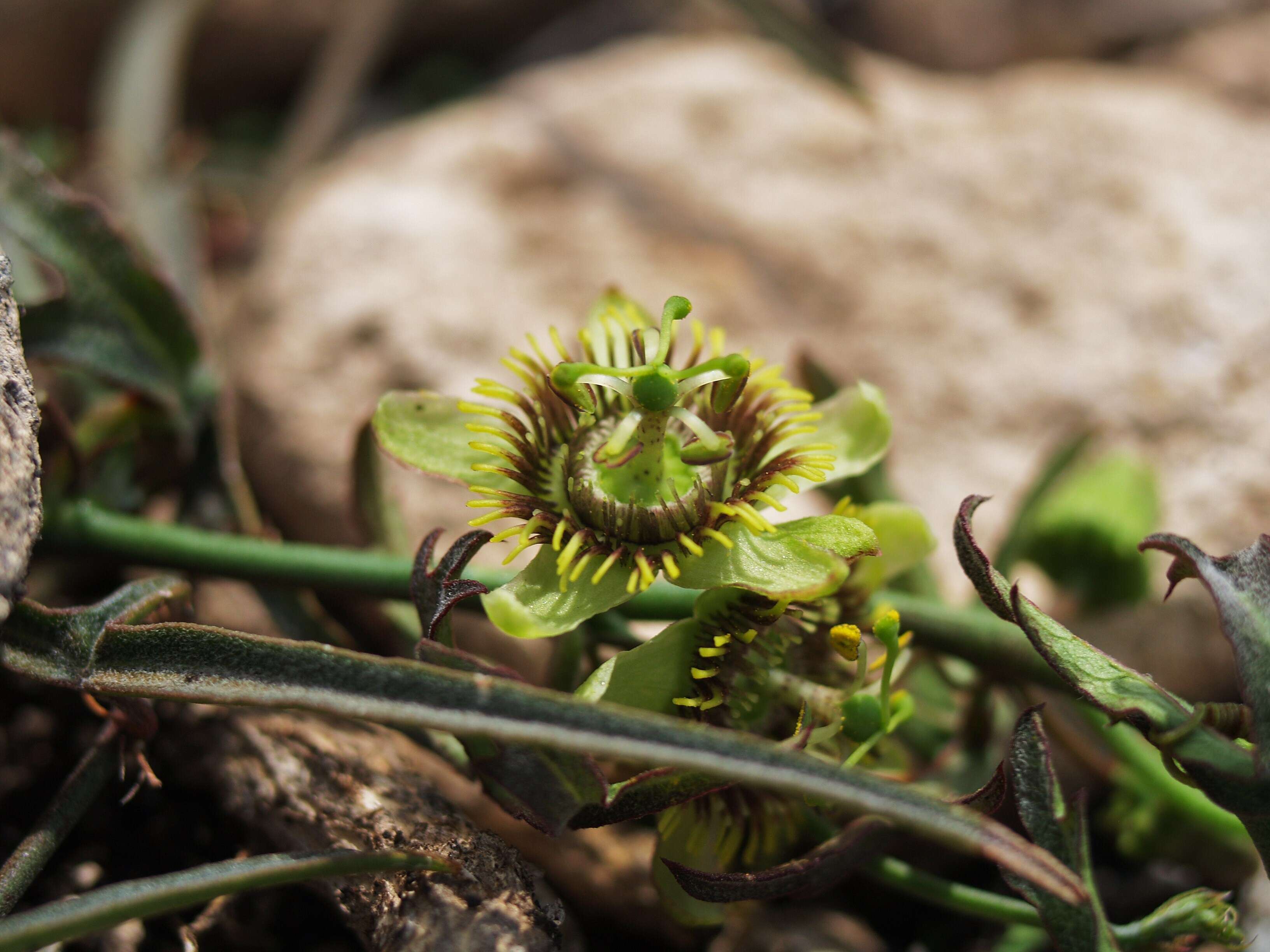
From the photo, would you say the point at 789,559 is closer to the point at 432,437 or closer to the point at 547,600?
the point at 547,600

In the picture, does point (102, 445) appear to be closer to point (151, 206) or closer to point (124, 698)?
point (124, 698)

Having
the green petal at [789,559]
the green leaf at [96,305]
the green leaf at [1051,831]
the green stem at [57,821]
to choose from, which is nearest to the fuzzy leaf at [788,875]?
the green leaf at [1051,831]

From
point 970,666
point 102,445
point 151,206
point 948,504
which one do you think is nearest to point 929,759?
point 970,666

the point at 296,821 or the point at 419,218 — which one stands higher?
the point at 419,218

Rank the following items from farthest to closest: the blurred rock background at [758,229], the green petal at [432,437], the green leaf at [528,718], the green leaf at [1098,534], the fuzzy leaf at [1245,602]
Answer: the blurred rock background at [758,229] → the green leaf at [1098,534] → the green petal at [432,437] → the fuzzy leaf at [1245,602] → the green leaf at [528,718]

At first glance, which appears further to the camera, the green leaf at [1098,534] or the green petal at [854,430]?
the green leaf at [1098,534]

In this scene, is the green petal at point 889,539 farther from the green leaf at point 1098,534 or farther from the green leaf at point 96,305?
the green leaf at point 96,305

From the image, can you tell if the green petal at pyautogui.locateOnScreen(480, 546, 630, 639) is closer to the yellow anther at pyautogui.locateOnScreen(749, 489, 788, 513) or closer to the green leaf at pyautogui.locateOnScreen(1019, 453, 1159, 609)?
the yellow anther at pyautogui.locateOnScreen(749, 489, 788, 513)
